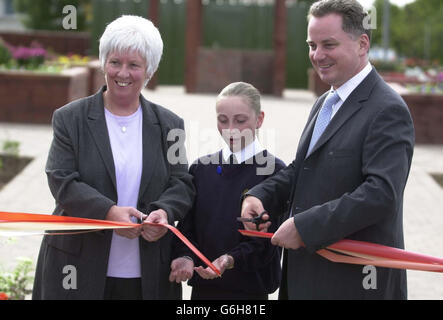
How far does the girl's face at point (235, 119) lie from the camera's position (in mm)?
3889

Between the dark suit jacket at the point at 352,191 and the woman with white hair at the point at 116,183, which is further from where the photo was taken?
the woman with white hair at the point at 116,183

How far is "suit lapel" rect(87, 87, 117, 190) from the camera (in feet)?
11.8

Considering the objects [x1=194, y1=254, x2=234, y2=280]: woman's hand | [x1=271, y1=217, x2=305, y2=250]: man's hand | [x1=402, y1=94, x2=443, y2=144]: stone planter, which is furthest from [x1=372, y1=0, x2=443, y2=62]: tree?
[x1=271, y1=217, x2=305, y2=250]: man's hand

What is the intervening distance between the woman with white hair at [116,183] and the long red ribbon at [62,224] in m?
0.03

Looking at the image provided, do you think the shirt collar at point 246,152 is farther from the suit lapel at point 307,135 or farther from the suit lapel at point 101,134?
the suit lapel at point 101,134

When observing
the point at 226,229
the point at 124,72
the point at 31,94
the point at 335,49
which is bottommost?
the point at 31,94

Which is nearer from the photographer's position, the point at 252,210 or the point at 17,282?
the point at 252,210

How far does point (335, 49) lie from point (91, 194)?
1201 mm

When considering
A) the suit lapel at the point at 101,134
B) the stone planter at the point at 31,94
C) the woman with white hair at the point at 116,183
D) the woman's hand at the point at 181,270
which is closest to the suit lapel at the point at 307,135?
the woman with white hair at the point at 116,183

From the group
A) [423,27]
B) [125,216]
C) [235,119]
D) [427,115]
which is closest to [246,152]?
[235,119]

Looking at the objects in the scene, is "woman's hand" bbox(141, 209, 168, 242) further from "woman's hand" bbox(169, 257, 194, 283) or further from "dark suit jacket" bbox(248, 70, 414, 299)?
"dark suit jacket" bbox(248, 70, 414, 299)

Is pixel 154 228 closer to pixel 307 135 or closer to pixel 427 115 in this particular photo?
pixel 307 135

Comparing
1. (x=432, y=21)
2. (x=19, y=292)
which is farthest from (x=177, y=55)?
(x=432, y=21)

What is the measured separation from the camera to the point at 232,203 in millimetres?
3947
